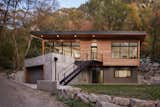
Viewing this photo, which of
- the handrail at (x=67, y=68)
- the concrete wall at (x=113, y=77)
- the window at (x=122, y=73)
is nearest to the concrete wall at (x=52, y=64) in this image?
the handrail at (x=67, y=68)

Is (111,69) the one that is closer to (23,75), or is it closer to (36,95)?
(23,75)

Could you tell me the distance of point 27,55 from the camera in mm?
35688

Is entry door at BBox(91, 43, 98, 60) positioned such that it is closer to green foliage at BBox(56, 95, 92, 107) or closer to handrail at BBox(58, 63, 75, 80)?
handrail at BBox(58, 63, 75, 80)

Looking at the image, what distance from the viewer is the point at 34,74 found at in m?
32.2

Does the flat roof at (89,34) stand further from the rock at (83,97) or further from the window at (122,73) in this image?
the rock at (83,97)

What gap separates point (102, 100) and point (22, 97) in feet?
11.7

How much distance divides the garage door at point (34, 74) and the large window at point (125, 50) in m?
7.58

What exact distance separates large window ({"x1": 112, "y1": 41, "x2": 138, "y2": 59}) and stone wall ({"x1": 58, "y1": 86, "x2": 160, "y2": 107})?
57.8 ft

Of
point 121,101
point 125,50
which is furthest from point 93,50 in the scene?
point 121,101

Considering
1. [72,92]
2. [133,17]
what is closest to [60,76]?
[72,92]

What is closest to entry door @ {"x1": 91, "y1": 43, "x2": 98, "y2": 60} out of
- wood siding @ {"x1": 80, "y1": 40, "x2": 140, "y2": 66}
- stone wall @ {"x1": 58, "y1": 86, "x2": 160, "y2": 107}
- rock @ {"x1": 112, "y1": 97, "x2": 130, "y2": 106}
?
wood siding @ {"x1": 80, "y1": 40, "x2": 140, "y2": 66}

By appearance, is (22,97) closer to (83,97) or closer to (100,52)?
(83,97)

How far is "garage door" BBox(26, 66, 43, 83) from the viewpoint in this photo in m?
31.4

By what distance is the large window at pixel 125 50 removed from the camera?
33.7 metres
